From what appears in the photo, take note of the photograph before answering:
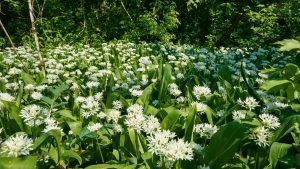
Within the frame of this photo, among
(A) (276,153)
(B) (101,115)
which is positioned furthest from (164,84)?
(A) (276,153)

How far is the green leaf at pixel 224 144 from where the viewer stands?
1.68 m

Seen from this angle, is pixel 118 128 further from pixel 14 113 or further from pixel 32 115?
pixel 14 113

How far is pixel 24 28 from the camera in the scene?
11.8 metres

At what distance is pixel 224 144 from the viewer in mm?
1709

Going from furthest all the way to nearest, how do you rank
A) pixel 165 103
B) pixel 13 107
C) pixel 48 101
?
pixel 165 103, pixel 48 101, pixel 13 107

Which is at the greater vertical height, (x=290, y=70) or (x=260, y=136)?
(x=290, y=70)

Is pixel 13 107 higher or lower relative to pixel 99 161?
higher

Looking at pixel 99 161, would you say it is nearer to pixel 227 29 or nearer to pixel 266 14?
pixel 266 14

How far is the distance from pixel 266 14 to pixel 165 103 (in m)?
8.92

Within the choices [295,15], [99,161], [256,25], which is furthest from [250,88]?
[256,25]

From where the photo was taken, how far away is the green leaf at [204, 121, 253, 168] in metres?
1.68

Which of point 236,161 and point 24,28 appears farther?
point 24,28

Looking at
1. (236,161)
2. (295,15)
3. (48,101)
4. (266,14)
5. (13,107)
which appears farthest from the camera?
(266,14)

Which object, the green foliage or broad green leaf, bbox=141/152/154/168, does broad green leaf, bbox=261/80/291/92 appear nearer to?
broad green leaf, bbox=141/152/154/168
